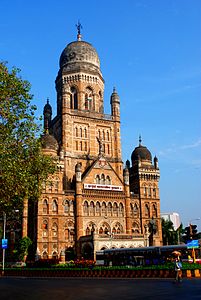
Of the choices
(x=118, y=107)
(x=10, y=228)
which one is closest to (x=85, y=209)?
(x=10, y=228)

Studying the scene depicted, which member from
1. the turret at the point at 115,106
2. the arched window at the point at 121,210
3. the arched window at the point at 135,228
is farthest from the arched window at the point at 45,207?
the turret at the point at 115,106

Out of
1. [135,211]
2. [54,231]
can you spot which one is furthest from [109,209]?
[54,231]

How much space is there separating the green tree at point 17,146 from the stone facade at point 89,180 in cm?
2436

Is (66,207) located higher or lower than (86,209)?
higher

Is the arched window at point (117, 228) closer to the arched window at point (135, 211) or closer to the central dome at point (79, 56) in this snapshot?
the arched window at point (135, 211)

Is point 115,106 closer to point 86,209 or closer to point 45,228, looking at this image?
point 86,209

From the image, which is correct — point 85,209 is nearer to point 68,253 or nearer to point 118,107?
point 68,253

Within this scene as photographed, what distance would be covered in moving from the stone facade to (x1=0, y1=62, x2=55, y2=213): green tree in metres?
24.4

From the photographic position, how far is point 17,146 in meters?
25.3

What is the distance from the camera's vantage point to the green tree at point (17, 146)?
2403 centimetres

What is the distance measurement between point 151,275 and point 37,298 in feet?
44.3

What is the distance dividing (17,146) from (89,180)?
36233 mm

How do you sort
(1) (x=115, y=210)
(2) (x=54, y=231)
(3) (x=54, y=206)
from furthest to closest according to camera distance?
(1) (x=115, y=210) → (3) (x=54, y=206) → (2) (x=54, y=231)

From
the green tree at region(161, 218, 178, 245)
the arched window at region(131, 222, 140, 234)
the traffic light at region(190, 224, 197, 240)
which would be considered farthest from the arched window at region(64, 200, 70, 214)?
the traffic light at region(190, 224, 197, 240)
